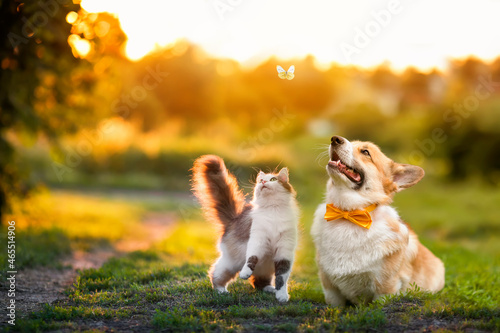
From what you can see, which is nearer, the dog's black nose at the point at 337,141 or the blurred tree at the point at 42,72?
→ the dog's black nose at the point at 337,141

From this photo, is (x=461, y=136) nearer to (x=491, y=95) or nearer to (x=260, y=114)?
(x=491, y=95)

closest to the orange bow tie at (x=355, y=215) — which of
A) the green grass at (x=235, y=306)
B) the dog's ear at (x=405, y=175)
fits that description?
the dog's ear at (x=405, y=175)

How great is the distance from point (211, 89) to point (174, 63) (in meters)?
3.39

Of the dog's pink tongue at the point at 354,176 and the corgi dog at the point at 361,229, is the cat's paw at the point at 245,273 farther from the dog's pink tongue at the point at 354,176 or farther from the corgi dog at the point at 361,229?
the dog's pink tongue at the point at 354,176

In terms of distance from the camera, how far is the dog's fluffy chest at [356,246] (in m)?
4.14

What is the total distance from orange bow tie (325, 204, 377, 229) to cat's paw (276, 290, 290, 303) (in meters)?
0.78

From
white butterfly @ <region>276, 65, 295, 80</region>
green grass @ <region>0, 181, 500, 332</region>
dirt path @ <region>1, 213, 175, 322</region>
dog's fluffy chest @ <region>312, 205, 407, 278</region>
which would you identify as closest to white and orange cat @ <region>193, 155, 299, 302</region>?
green grass @ <region>0, 181, 500, 332</region>

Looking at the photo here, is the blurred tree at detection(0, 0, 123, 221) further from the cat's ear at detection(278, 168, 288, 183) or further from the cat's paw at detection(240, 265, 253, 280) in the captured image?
the cat's paw at detection(240, 265, 253, 280)

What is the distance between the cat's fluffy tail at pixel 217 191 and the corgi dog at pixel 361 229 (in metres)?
0.84

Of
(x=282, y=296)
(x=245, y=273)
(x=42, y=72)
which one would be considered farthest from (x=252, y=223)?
(x=42, y=72)

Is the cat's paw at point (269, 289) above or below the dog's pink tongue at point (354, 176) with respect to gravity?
below

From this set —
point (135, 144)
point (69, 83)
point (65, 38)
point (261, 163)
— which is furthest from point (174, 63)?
point (65, 38)

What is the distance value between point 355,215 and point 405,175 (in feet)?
2.40

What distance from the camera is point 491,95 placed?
20.1 metres
